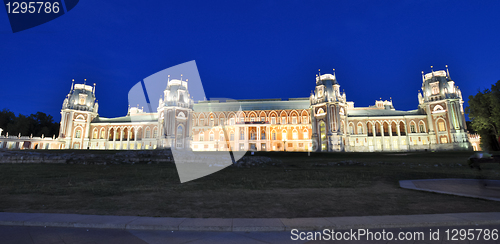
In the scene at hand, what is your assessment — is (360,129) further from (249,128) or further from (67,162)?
(67,162)

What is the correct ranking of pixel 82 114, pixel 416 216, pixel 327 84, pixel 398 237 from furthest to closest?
1. pixel 82 114
2. pixel 327 84
3. pixel 416 216
4. pixel 398 237

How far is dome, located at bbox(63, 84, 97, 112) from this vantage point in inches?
2943

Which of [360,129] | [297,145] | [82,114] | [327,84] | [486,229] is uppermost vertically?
[327,84]

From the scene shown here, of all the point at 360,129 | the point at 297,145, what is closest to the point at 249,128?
the point at 297,145

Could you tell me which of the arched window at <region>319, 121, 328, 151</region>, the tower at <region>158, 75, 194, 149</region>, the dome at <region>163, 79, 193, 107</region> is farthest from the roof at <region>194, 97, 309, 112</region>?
the arched window at <region>319, 121, 328, 151</region>

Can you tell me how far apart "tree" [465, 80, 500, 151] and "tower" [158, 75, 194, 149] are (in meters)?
68.8

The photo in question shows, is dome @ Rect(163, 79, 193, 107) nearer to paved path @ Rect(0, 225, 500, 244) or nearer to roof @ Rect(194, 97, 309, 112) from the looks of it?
roof @ Rect(194, 97, 309, 112)

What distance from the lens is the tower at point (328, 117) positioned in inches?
2404

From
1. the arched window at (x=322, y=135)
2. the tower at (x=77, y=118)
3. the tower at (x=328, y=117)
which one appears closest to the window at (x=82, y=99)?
the tower at (x=77, y=118)

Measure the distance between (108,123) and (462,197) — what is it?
89174 millimetres

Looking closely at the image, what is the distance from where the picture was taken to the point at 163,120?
69.0 metres

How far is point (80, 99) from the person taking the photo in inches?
3002

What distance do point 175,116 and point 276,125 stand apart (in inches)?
1225

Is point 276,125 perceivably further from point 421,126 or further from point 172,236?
point 172,236
